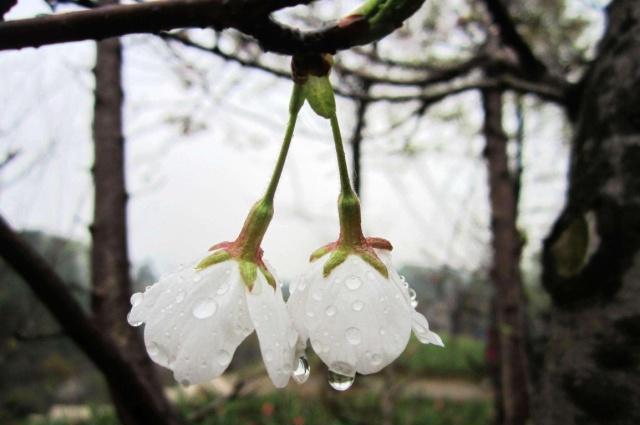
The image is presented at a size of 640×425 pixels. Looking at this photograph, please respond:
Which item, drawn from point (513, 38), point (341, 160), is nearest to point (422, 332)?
point (341, 160)

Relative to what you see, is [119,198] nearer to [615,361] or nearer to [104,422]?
[615,361]

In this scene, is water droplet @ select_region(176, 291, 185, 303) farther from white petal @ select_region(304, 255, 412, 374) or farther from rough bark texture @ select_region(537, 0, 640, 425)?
rough bark texture @ select_region(537, 0, 640, 425)

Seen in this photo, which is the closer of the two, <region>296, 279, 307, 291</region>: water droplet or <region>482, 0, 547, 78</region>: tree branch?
<region>296, 279, 307, 291</region>: water droplet

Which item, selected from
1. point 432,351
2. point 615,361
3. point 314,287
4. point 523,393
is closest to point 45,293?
point 314,287

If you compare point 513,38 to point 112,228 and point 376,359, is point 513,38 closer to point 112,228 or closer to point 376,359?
point 112,228

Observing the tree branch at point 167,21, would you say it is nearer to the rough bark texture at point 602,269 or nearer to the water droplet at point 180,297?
the water droplet at point 180,297

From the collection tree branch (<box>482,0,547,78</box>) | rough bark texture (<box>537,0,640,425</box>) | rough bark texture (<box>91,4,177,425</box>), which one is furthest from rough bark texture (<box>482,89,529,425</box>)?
rough bark texture (<box>91,4,177,425</box>)
